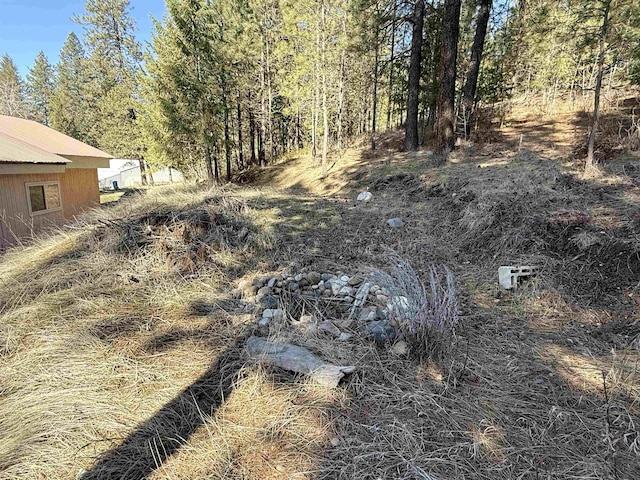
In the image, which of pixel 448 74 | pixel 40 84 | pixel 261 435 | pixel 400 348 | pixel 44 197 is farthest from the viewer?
pixel 40 84

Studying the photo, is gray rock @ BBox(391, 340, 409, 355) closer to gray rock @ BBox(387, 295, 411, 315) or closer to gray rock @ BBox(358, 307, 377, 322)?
gray rock @ BBox(387, 295, 411, 315)

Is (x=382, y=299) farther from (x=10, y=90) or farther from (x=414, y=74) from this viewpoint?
(x=10, y=90)

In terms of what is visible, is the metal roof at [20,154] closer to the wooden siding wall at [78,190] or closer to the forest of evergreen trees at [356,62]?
the wooden siding wall at [78,190]

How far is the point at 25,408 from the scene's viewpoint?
6.63 ft

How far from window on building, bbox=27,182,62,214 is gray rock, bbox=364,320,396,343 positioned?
8845 mm

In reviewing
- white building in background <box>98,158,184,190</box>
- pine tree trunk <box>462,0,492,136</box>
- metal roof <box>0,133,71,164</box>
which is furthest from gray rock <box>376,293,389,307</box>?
white building in background <box>98,158,184,190</box>

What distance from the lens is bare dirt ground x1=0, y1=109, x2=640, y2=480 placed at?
1685 mm

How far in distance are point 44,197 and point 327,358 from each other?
9353 mm

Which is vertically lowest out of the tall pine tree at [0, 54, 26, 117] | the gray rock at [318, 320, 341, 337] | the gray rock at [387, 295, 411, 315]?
the gray rock at [318, 320, 341, 337]

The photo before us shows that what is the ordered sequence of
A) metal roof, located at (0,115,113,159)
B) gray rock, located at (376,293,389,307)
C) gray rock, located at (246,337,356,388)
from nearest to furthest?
gray rock, located at (246,337,356,388)
gray rock, located at (376,293,389,307)
metal roof, located at (0,115,113,159)

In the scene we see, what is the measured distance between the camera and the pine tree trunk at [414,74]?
9.55 m

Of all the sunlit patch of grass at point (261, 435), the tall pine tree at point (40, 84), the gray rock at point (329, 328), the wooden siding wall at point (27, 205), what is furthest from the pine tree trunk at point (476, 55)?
the tall pine tree at point (40, 84)

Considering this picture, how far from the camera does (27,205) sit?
299 inches

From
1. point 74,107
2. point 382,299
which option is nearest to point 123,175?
point 74,107
